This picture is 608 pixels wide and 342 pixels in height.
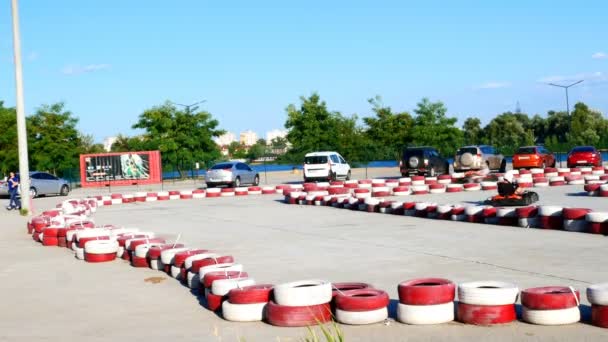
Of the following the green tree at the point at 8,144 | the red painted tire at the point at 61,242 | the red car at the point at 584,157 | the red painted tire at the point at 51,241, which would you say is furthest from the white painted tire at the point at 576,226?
the green tree at the point at 8,144

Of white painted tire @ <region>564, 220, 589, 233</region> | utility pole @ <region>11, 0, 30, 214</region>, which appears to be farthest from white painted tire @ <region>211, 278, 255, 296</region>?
utility pole @ <region>11, 0, 30, 214</region>

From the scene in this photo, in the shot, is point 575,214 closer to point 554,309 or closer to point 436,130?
point 554,309

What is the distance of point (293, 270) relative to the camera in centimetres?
1100

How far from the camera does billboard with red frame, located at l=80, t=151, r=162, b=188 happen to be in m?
51.0

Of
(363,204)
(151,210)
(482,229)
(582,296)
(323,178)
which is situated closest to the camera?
(582,296)

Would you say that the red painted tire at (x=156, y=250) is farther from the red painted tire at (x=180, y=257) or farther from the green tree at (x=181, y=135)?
the green tree at (x=181, y=135)

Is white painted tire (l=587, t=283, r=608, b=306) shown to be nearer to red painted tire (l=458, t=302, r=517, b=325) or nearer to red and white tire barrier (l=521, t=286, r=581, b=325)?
red and white tire barrier (l=521, t=286, r=581, b=325)

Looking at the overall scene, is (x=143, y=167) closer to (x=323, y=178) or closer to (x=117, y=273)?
(x=323, y=178)

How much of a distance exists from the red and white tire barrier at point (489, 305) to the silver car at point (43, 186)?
115 ft

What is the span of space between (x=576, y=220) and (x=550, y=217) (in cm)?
73

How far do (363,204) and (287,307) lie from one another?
14.2 metres

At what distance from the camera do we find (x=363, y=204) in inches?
850

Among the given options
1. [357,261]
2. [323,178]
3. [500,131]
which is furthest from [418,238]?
[500,131]

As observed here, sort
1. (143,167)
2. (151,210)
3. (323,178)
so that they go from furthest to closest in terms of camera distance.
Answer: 1. (143,167)
2. (323,178)
3. (151,210)
